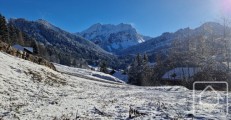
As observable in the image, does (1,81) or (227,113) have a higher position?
(1,81)

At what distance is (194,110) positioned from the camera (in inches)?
634

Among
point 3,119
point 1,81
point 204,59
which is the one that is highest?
point 204,59

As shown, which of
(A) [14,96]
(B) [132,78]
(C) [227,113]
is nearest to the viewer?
(C) [227,113]

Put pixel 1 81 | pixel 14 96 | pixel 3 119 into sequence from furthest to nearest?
pixel 1 81
pixel 14 96
pixel 3 119

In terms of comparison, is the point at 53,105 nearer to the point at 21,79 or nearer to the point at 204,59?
the point at 21,79

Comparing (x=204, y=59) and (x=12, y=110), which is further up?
(x=204, y=59)

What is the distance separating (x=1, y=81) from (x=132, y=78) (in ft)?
330

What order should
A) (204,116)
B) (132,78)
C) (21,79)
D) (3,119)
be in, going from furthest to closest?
(132,78) → (21,79) → (204,116) → (3,119)

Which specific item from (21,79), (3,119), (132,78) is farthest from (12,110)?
(132,78)

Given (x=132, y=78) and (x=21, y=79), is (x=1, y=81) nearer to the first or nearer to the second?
(x=21, y=79)

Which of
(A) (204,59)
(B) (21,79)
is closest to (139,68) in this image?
(A) (204,59)

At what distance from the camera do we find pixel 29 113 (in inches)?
527

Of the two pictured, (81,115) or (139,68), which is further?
(139,68)

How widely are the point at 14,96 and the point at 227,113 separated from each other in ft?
40.0
